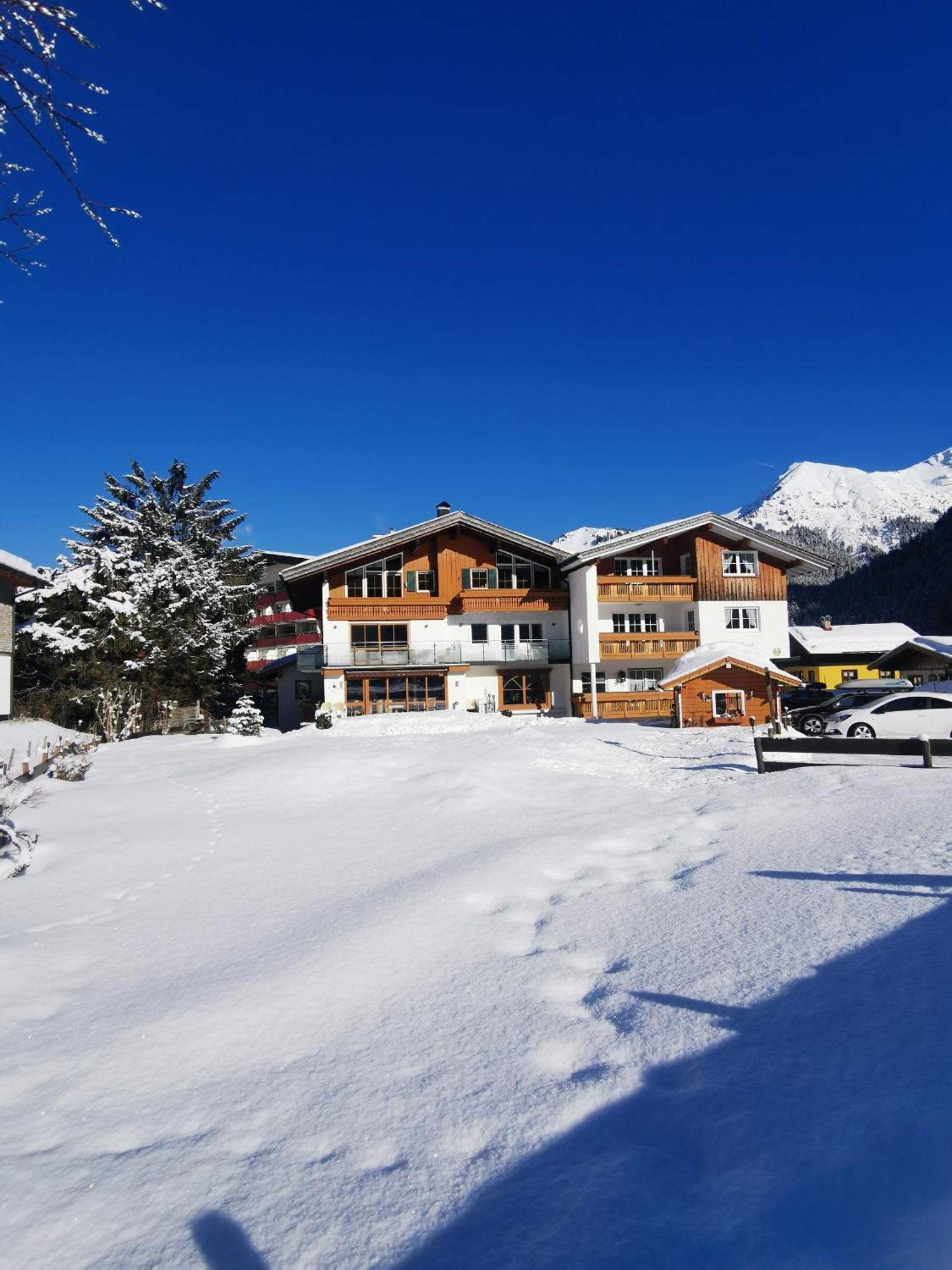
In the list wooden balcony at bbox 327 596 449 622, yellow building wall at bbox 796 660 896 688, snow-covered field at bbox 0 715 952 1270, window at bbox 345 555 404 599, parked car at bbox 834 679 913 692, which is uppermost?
window at bbox 345 555 404 599

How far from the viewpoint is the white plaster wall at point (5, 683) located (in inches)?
975

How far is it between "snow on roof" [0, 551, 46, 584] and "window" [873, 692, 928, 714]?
25665 mm

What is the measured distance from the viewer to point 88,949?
668 cm

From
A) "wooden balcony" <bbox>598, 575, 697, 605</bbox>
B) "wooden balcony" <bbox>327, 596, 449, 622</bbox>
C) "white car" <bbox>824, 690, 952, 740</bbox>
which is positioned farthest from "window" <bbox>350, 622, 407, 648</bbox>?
"white car" <bbox>824, 690, 952, 740</bbox>

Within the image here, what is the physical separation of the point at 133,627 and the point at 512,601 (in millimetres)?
17463

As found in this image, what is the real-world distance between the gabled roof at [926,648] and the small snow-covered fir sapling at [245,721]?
30.8 meters

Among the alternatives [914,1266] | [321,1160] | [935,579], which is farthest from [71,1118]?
[935,579]

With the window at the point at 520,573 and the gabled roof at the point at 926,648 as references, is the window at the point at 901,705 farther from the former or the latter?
the window at the point at 520,573

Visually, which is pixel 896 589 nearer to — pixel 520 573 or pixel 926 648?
pixel 926 648

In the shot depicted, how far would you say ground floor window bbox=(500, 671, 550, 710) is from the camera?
38.3m

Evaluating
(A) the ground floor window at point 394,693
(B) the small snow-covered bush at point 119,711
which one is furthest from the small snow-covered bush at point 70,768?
(A) the ground floor window at point 394,693

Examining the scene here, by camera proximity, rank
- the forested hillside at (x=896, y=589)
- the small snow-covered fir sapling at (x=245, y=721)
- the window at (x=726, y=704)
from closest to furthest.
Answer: the window at (x=726, y=704) < the small snow-covered fir sapling at (x=245, y=721) < the forested hillside at (x=896, y=589)

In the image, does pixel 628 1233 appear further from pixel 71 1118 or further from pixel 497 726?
pixel 497 726

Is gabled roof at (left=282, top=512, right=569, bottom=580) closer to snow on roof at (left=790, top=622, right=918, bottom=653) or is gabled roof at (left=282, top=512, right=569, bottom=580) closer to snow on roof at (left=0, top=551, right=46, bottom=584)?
snow on roof at (left=0, top=551, right=46, bottom=584)
